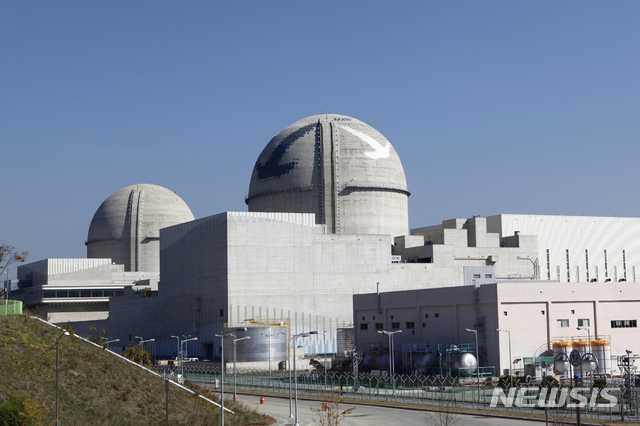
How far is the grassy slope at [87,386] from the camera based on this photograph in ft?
126

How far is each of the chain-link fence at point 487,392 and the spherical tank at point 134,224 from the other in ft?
172

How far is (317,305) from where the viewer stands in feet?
312

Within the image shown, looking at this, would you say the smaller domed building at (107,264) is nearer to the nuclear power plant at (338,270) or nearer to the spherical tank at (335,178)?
the nuclear power plant at (338,270)

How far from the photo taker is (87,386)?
40.8 m

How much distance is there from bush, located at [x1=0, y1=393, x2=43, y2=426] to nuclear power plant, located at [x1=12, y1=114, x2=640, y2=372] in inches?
1774

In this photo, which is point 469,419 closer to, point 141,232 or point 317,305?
point 317,305

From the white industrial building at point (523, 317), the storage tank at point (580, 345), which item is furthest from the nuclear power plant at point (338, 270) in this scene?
the storage tank at point (580, 345)

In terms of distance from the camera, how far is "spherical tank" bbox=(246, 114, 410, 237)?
100 meters

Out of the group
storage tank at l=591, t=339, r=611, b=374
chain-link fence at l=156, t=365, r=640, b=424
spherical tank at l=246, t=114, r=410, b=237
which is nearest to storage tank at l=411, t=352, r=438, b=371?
chain-link fence at l=156, t=365, r=640, b=424

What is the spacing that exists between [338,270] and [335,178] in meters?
12.2

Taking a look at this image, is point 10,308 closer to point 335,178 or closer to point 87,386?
point 87,386

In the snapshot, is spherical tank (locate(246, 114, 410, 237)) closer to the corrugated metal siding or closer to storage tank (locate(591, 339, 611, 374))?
the corrugated metal siding

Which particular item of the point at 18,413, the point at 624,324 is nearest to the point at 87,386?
the point at 18,413

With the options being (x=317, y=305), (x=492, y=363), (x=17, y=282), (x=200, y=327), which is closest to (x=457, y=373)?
(x=492, y=363)
